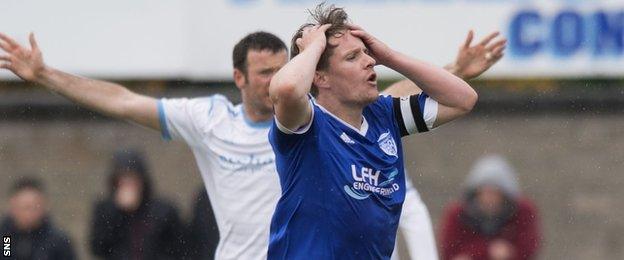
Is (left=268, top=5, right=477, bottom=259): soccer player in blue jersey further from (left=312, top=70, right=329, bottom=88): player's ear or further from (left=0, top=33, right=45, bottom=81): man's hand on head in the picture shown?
(left=0, top=33, right=45, bottom=81): man's hand on head

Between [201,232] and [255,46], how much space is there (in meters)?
2.88

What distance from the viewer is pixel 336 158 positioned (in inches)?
253

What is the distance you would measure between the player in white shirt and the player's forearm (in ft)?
3.13

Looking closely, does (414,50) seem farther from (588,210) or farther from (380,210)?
(380,210)

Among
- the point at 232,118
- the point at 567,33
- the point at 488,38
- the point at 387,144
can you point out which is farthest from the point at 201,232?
the point at 387,144

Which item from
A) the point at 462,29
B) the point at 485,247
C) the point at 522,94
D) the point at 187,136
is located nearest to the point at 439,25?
the point at 462,29

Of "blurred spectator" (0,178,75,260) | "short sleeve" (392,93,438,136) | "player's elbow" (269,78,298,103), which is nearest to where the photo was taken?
"player's elbow" (269,78,298,103)

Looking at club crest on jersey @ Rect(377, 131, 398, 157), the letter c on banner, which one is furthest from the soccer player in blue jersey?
the letter c on banner

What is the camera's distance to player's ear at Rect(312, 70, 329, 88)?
6559 millimetres

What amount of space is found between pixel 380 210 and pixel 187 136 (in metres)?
2.14

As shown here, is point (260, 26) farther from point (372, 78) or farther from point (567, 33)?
point (372, 78)

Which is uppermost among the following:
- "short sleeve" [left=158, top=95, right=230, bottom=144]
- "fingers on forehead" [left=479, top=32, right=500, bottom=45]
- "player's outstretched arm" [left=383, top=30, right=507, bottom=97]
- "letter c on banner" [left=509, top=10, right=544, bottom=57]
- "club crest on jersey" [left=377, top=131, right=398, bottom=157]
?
"fingers on forehead" [left=479, top=32, right=500, bottom=45]

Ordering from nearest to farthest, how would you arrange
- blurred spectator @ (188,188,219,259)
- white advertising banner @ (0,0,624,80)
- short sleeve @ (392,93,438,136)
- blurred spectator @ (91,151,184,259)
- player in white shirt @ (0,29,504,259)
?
short sleeve @ (392,93,438,136) < player in white shirt @ (0,29,504,259) < blurred spectator @ (91,151,184,259) < blurred spectator @ (188,188,219,259) < white advertising banner @ (0,0,624,80)

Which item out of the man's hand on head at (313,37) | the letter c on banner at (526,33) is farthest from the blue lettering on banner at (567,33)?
the man's hand on head at (313,37)
